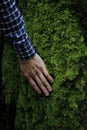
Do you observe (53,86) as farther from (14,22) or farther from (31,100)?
(14,22)

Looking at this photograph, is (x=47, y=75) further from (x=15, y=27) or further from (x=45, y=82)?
(x=15, y=27)

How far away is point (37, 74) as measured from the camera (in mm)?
2621

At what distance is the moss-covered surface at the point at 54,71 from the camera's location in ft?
8.20

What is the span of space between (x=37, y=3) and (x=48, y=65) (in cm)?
49

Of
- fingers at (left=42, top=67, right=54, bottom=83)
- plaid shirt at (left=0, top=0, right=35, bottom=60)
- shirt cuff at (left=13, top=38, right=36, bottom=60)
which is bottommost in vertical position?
fingers at (left=42, top=67, right=54, bottom=83)

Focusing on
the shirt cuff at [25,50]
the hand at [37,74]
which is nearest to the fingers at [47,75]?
the hand at [37,74]

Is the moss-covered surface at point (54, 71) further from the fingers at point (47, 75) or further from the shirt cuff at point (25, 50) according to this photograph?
the shirt cuff at point (25, 50)

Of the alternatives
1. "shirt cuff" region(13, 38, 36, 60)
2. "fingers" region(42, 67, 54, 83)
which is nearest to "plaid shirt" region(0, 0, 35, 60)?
"shirt cuff" region(13, 38, 36, 60)

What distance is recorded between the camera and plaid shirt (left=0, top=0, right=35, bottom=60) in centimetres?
232

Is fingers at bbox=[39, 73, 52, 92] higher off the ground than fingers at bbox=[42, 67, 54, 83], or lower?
lower

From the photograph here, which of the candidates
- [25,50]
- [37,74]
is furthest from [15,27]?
[37,74]

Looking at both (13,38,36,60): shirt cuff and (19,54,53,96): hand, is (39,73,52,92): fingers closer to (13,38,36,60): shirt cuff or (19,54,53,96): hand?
(19,54,53,96): hand

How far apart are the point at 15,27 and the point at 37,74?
0.34 m

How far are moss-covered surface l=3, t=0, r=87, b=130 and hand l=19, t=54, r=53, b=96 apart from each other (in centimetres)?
4
